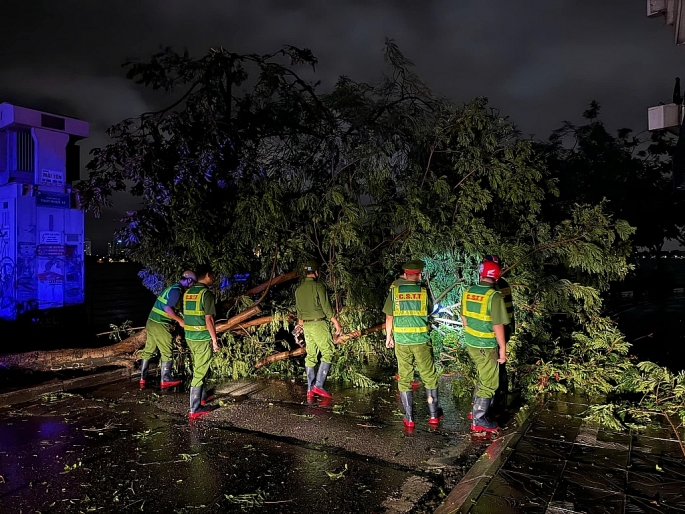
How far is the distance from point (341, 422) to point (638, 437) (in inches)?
116

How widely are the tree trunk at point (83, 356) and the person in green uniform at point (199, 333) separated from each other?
Result: 176cm

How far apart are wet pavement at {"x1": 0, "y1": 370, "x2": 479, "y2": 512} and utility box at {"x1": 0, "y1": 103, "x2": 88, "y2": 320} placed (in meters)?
5.05

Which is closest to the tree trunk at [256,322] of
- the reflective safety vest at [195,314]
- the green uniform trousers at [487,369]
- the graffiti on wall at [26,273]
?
the reflective safety vest at [195,314]

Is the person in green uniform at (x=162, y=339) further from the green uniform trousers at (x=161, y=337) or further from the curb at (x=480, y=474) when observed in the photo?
the curb at (x=480, y=474)

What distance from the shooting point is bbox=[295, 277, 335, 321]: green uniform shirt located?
6.74 m

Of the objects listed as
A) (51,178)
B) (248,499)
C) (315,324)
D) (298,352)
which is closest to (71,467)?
(248,499)

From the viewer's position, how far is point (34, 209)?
1082 centimetres

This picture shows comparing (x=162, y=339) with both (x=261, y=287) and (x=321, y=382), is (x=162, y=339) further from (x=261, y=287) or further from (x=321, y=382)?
(x=321, y=382)

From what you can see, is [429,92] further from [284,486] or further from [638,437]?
[284,486]

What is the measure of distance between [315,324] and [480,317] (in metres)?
2.35

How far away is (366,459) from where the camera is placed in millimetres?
4703

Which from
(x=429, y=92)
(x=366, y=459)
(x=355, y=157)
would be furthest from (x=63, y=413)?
(x=429, y=92)

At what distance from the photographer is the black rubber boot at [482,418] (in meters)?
5.30

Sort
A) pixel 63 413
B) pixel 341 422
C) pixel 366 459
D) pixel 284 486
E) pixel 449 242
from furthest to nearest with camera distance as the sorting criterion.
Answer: pixel 449 242
pixel 63 413
pixel 341 422
pixel 366 459
pixel 284 486
